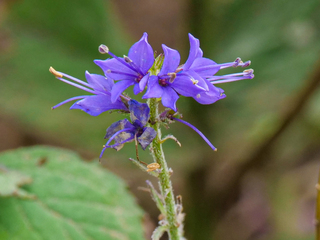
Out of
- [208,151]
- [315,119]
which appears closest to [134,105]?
[208,151]

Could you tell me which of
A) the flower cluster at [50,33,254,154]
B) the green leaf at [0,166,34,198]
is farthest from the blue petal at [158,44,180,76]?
the green leaf at [0,166,34,198]

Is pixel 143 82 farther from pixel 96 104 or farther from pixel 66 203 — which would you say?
pixel 66 203

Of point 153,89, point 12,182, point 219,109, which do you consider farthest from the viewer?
point 219,109

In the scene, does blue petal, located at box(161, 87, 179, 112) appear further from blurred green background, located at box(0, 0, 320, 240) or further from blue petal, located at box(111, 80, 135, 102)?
blurred green background, located at box(0, 0, 320, 240)

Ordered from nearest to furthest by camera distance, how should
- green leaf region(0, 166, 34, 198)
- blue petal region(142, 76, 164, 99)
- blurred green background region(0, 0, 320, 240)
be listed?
1. blue petal region(142, 76, 164, 99)
2. green leaf region(0, 166, 34, 198)
3. blurred green background region(0, 0, 320, 240)

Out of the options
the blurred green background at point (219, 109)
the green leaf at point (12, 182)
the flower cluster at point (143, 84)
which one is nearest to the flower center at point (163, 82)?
the flower cluster at point (143, 84)

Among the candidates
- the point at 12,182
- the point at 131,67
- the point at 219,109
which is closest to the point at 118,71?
the point at 131,67
